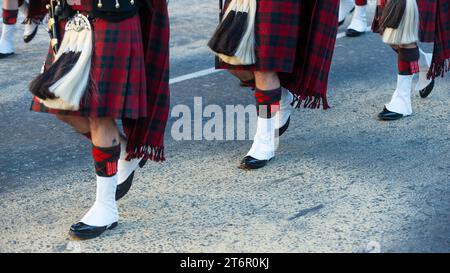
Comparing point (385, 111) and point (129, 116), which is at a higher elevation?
point (129, 116)

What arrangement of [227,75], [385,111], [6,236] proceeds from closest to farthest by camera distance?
[6,236] → [385,111] → [227,75]

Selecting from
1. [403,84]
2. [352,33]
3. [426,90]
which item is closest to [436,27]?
[403,84]

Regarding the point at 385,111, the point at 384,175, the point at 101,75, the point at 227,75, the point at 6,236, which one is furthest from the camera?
the point at 227,75

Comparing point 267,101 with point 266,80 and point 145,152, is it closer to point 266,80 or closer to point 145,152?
point 266,80

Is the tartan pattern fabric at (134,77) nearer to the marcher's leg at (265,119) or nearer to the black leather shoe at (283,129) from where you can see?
the marcher's leg at (265,119)

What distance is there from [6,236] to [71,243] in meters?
0.33

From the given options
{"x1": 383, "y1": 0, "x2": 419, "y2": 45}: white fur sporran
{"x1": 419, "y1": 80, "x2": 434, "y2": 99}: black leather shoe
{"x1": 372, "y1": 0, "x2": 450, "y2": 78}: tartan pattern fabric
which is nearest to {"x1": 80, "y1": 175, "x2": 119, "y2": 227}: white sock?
{"x1": 383, "y1": 0, "x2": 419, "y2": 45}: white fur sporran

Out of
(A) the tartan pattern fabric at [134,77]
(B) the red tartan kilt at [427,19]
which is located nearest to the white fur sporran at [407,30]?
(B) the red tartan kilt at [427,19]

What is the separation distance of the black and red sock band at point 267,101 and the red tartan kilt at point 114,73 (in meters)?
1.11

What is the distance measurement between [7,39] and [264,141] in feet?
10.6

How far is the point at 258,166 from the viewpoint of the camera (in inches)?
197

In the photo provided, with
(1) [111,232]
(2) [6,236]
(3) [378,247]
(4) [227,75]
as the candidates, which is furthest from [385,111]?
(2) [6,236]

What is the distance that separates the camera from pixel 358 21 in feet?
25.8
